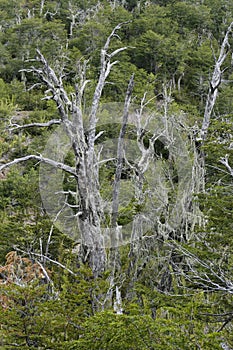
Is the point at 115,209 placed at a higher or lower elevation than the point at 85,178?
lower

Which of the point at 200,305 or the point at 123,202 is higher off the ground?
the point at 200,305

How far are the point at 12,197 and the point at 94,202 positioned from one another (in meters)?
11.5

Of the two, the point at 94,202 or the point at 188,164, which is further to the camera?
the point at 188,164

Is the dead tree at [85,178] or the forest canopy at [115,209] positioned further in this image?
the dead tree at [85,178]

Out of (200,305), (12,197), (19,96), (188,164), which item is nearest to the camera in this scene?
(200,305)

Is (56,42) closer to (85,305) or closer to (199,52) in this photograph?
(199,52)

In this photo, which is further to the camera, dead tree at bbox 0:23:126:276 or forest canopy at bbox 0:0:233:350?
dead tree at bbox 0:23:126:276

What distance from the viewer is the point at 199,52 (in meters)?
31.5

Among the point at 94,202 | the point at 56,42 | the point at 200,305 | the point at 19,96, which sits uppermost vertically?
the point at 200,305

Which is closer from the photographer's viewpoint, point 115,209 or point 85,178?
point 115,209

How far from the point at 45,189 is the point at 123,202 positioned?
2.26 meters

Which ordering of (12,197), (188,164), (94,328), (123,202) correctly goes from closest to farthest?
(94,328) → (188,164) → (123,202) → (12,197)

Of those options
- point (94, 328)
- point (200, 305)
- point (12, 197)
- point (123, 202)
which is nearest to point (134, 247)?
point (200, 305)

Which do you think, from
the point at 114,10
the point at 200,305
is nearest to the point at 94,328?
the point at 200,305
